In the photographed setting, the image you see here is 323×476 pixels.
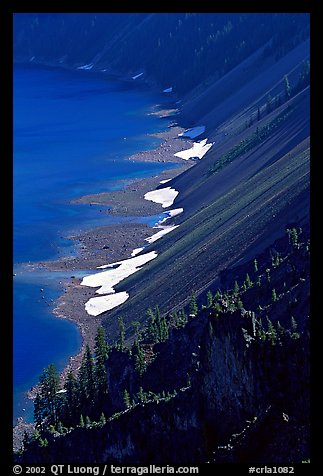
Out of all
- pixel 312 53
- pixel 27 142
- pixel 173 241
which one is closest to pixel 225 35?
pixel 27 142

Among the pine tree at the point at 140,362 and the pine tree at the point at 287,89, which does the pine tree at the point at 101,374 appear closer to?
the pine tree at the point at 140,362

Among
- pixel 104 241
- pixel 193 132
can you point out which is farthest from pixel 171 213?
pixel 193 132

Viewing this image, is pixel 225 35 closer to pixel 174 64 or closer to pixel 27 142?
pixel 174 64

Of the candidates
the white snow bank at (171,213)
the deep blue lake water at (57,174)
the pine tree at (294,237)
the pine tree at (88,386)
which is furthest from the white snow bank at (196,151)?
the pine tree at (88,386)

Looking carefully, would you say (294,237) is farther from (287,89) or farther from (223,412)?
(287,89)

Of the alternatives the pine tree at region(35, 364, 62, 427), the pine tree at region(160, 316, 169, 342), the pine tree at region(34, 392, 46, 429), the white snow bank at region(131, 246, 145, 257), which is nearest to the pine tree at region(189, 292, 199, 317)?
the pine tree at region(160, 316, 169, 342)

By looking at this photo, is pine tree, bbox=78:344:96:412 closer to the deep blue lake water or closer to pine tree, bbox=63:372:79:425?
pine tree, bbox=63:372:79:425
